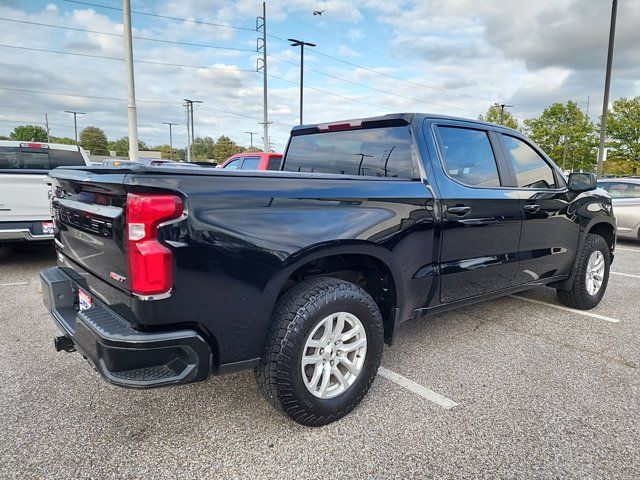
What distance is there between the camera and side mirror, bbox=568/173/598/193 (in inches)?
160

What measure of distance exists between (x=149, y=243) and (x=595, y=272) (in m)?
4.69

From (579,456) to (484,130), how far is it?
7.84 feet

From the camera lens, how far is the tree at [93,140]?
3874 inches

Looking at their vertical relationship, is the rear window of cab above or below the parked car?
above

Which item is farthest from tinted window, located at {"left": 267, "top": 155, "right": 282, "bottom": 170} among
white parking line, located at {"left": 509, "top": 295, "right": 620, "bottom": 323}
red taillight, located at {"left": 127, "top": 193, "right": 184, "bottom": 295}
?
red taillight, located at {"left": 127, "top": 193, "right": 184, "bottom": 295}

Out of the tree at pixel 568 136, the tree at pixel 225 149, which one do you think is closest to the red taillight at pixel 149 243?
the tree at pixel 568 136

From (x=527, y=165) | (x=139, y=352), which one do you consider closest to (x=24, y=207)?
(x=139, y=352)

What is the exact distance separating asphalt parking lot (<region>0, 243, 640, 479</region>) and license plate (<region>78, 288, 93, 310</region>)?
658 millimetres

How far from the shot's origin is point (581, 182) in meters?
4.08

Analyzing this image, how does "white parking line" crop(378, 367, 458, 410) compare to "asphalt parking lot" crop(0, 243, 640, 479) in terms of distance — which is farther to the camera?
"white parking line" crop(378, 367, 458, 410)

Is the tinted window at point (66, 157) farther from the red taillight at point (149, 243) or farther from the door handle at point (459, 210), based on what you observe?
the door handle at point (459, 210)

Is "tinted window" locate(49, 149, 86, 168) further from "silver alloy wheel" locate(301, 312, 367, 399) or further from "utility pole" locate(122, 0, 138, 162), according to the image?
"silver alloy wheel" locate(301, 312, 367, 399)

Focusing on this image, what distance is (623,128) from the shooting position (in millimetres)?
30969

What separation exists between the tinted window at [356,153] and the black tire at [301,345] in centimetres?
103
